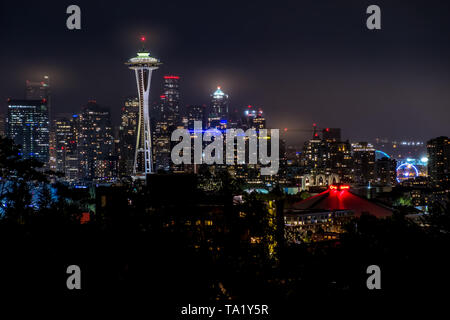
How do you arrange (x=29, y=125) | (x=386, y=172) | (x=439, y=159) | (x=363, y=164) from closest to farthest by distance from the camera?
(x=439, y=159), (x=29, y=125), (x=386, y=172), (x=363, y=164)

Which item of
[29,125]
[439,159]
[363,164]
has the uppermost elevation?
[29,125]

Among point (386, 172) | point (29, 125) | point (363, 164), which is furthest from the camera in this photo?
point (363, 164)

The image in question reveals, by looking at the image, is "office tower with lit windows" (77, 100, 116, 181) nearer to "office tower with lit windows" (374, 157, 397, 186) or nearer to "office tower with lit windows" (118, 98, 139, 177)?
"office tower with lit windows" (118, 98, 139, 177)

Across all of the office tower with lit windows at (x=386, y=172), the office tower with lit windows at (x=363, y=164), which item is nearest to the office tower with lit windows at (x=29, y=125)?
the office tower with lit windows at (x=363, y=164)

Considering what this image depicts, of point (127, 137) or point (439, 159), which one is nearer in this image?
point (439, 159)

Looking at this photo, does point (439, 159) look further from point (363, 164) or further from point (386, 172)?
point (363, 164)

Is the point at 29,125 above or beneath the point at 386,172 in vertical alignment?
above

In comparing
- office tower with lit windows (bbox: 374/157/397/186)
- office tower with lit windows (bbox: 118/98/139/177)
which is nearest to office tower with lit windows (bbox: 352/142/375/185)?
office tower with lit windows (bbox: 374/157/397/186)

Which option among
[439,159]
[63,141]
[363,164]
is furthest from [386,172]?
[63,141]
